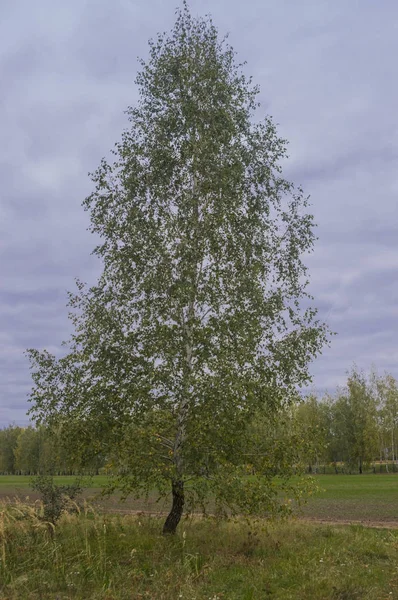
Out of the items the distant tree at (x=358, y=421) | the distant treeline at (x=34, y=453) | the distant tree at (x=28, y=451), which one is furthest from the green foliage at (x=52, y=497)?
the distant tree at (x=28, y=451)

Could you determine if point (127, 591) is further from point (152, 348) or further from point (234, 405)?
point (152, 348)

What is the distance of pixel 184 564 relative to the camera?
12.5 metres

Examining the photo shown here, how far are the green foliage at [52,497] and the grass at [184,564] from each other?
1.17ft

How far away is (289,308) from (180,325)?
11.2 feet

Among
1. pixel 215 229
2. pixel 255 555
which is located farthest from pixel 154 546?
pixel 215 229

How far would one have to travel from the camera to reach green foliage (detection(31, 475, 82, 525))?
1455cm

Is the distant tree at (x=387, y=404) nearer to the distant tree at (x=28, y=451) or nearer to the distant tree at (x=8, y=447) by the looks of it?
the distant tree at (x=28, y=451)

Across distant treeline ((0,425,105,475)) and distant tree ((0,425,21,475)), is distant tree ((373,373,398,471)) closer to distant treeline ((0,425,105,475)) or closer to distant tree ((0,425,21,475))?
distant treeline ((0,425,105,475))

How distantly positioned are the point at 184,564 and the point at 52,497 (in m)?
4.24

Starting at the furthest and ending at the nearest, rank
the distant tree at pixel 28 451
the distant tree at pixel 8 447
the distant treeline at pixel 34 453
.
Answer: the distant tree at pixel 8 447
the distant tree at pixel 28 451
the distant treeline at pixel 34 453

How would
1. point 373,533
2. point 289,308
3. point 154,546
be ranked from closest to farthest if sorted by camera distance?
point 154,546
point 289,308
point 373,533

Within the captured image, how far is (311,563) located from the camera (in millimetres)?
12945

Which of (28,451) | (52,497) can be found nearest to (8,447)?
(28,451)

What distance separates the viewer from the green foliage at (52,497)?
14547mm
